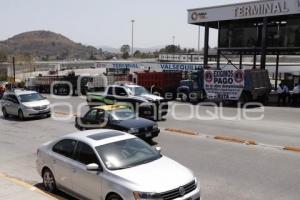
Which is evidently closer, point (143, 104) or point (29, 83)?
point (143, 104)

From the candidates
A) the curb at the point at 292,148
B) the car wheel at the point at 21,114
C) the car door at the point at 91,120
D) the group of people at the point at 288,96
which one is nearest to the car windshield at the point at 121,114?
the car door at the point at 91,120

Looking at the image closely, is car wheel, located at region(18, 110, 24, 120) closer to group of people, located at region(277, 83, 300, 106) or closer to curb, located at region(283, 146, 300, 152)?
curb, located at region(283, 146, 300, 152)

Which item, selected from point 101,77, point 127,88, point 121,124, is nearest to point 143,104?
point 127,88

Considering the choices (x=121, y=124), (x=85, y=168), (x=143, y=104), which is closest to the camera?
(x=85, y=168)

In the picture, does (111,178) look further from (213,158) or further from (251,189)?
(213,158)

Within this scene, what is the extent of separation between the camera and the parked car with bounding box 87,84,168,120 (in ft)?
77.6

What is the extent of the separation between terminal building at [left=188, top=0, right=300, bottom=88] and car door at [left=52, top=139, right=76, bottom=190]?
91.3ft

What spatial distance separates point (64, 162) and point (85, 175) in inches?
38.7

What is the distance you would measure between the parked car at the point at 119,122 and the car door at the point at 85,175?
6139 mm

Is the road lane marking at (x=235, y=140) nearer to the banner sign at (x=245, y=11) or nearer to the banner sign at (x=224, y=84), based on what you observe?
the banner sign at (x=224, y=84)

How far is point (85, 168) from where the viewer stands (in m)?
8.86

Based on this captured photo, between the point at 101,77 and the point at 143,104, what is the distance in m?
19.0

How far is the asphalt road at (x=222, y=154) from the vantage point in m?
10.3

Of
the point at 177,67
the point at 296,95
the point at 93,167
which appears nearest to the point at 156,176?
the point at 93,167
